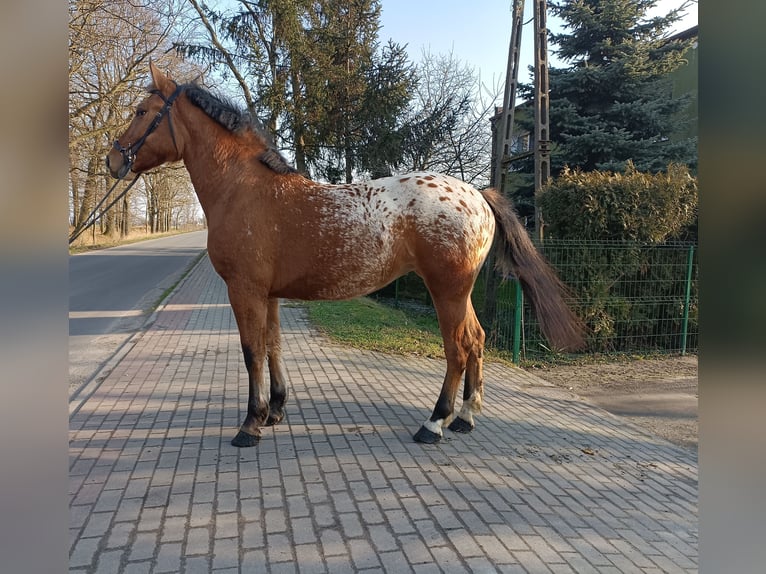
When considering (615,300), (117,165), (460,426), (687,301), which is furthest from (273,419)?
(687,301)

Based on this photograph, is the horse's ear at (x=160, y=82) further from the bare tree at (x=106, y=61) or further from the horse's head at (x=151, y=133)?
the bare tree at (x=106, y=61)

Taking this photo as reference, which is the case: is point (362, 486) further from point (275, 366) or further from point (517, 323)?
point (517, 323)

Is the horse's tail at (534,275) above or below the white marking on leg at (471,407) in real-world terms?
above

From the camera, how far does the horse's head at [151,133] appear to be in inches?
146

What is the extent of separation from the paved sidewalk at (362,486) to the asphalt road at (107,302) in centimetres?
172

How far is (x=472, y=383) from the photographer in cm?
420

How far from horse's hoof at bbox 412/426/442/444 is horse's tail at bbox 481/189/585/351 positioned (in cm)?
130

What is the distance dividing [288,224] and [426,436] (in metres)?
2.02

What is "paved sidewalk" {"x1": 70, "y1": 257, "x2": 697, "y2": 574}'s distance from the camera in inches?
95.3

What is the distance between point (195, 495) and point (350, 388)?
8.08 ft

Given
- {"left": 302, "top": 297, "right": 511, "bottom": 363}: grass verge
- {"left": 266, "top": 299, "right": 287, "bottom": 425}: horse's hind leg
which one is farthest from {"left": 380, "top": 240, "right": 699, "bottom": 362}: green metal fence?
{"left": 266, "top": 299, "right": 287, "bottom": 425}: horse's hind leg

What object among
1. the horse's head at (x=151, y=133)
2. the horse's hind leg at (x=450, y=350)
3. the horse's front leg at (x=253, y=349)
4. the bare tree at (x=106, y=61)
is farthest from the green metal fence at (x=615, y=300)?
the bare tree at (x=106, y=61)

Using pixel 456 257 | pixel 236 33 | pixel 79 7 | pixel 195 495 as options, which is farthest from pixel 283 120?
pixel 195 495
